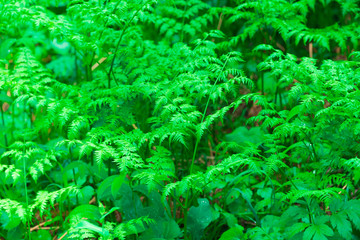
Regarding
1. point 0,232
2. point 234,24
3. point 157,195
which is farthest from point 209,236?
point 234,24

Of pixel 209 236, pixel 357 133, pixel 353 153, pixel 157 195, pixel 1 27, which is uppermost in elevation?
pixel 1 27

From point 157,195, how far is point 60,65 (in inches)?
99.5

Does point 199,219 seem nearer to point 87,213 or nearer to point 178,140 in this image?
point 178,140

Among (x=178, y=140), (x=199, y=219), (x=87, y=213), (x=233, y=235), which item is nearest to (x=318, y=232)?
(x=233, y=235)

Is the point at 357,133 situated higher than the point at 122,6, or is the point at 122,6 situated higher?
the point at 122,6

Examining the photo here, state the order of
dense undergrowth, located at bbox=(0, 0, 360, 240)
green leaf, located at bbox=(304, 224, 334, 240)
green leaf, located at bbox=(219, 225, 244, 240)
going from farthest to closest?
green leaf, located at bbox=(219, 225, 244, 240) → dense undergrowth, located at bbox=(0, 0, 360, 240) → green leaf, located at bbox=(304, 224, 334, 240)

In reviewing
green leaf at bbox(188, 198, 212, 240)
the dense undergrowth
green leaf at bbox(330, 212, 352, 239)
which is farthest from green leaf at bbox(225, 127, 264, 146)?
green leaf at bbox(330, 212, 352, 239)

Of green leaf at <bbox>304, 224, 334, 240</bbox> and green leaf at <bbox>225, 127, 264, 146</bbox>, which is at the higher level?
green leaf at <bbox>304, 224, 334, 240</bbox>

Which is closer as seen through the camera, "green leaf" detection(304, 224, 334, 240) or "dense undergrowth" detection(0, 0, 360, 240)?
"green leaf" detection(304, 224, 334, 240)

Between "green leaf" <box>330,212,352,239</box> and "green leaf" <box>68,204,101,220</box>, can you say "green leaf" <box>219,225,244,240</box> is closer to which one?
"green leaf" <box>330,212,352,239</box>

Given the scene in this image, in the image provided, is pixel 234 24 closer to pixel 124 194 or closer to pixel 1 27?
pixel 1 27

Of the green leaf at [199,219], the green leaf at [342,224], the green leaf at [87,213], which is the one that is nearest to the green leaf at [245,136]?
the green leaf at [199,219]

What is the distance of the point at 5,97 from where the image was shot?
3346mm

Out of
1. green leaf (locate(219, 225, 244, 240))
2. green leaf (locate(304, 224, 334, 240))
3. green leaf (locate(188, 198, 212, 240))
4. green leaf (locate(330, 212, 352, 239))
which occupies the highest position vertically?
green leaf (locate(330, 212, 352, 239))
